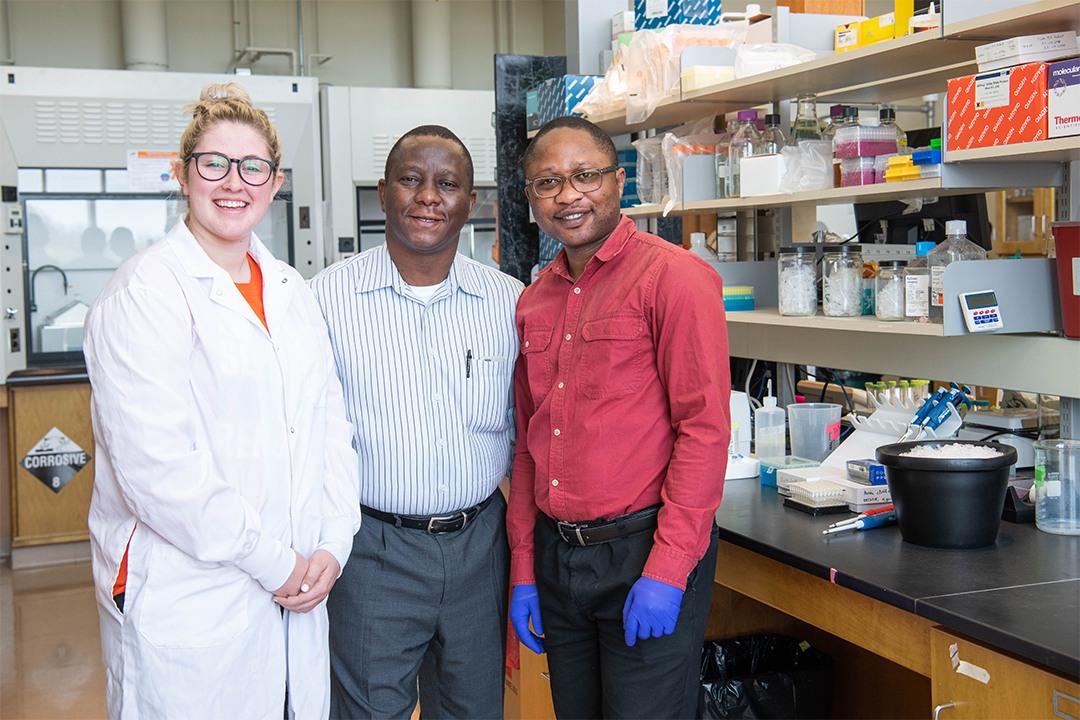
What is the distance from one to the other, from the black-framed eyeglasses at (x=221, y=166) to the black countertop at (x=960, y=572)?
1.17m

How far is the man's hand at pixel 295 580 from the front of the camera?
60.2 inches

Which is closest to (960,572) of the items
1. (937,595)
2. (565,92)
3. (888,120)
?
(937,595)

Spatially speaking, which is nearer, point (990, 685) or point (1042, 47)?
point (990, 685)

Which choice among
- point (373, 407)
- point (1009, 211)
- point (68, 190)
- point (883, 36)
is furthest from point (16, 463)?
point (1009, 211)

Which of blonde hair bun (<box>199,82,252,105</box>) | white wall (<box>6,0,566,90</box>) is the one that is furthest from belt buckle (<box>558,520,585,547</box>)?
white wall (<box>6,0,566,90</box>)

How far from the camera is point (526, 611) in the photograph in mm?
1713

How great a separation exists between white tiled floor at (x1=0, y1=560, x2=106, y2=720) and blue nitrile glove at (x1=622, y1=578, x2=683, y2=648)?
233cm

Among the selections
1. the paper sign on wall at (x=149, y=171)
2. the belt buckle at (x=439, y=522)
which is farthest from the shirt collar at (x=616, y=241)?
the paper sign on wall at (x=149, y=171)

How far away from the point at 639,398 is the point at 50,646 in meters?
3.17

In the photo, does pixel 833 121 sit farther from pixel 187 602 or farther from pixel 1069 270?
pixel 187 602

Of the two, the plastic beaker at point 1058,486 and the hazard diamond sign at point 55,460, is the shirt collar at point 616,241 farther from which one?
the hazard diamond sign at point 55,460

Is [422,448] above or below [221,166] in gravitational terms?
below

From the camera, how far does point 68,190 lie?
4668 mm

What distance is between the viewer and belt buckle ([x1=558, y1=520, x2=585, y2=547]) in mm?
1585
